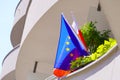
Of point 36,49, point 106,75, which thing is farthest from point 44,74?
point 106,75

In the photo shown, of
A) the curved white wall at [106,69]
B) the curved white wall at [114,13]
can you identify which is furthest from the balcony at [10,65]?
the curved white wall at [114,13]

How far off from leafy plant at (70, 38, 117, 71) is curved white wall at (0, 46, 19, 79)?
→ 7453 mm

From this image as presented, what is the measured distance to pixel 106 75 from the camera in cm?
757

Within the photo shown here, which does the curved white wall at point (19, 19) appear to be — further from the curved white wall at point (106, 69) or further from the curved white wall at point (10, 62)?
the curved white wall at point (106, 69)

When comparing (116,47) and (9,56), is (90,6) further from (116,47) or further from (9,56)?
(9,56)

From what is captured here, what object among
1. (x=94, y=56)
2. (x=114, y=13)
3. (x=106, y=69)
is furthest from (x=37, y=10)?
(x=114, y=13)

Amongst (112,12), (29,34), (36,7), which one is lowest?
(112,12)

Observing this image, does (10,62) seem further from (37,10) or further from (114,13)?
(114,13)

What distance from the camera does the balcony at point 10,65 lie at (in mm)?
17675

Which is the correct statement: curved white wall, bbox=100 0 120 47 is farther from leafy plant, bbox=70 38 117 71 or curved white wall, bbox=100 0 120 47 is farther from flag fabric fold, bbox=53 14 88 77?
flag fabric fold, bbox=53 14 88 77

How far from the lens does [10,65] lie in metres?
18.2

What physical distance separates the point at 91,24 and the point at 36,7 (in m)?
Answer: 2.50

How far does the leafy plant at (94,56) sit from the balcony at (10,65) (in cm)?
762

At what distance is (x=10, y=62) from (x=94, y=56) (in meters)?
9.47
